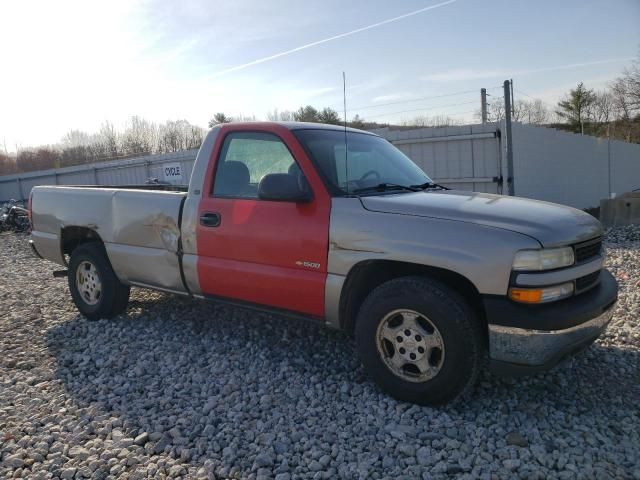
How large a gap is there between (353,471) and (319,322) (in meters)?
1.21

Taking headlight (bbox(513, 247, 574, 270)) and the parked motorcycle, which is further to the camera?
the parked motorcycle

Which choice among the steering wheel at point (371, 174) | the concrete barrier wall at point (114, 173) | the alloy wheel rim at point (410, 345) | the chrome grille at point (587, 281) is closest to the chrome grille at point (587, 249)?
the chrome grille at point (587, 281)

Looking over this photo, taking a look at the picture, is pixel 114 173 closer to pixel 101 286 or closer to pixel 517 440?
pixel 101 286

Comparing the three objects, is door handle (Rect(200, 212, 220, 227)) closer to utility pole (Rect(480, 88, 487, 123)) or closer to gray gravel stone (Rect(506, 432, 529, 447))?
gray gravel stone (Rect(506, 432, 529, 447))

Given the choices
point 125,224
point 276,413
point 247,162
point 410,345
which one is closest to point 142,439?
point 276,413

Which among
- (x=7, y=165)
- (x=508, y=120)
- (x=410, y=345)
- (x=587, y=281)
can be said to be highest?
(x=7, y=165)

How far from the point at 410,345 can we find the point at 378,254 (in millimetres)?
621

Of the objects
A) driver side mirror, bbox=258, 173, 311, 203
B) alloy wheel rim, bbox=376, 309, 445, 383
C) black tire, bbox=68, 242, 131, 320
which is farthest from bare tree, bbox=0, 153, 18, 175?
alloy wheel rim, bbox=376, 309, 445, 383

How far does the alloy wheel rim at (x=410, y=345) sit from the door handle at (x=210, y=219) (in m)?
1.61

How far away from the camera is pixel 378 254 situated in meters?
3.33

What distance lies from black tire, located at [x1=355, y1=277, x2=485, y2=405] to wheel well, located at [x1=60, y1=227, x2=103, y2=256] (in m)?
3.29

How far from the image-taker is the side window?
397 centimetres

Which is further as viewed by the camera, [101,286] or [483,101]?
[483,101]

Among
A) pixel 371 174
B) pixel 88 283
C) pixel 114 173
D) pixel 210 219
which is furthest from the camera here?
pixel 114 173
